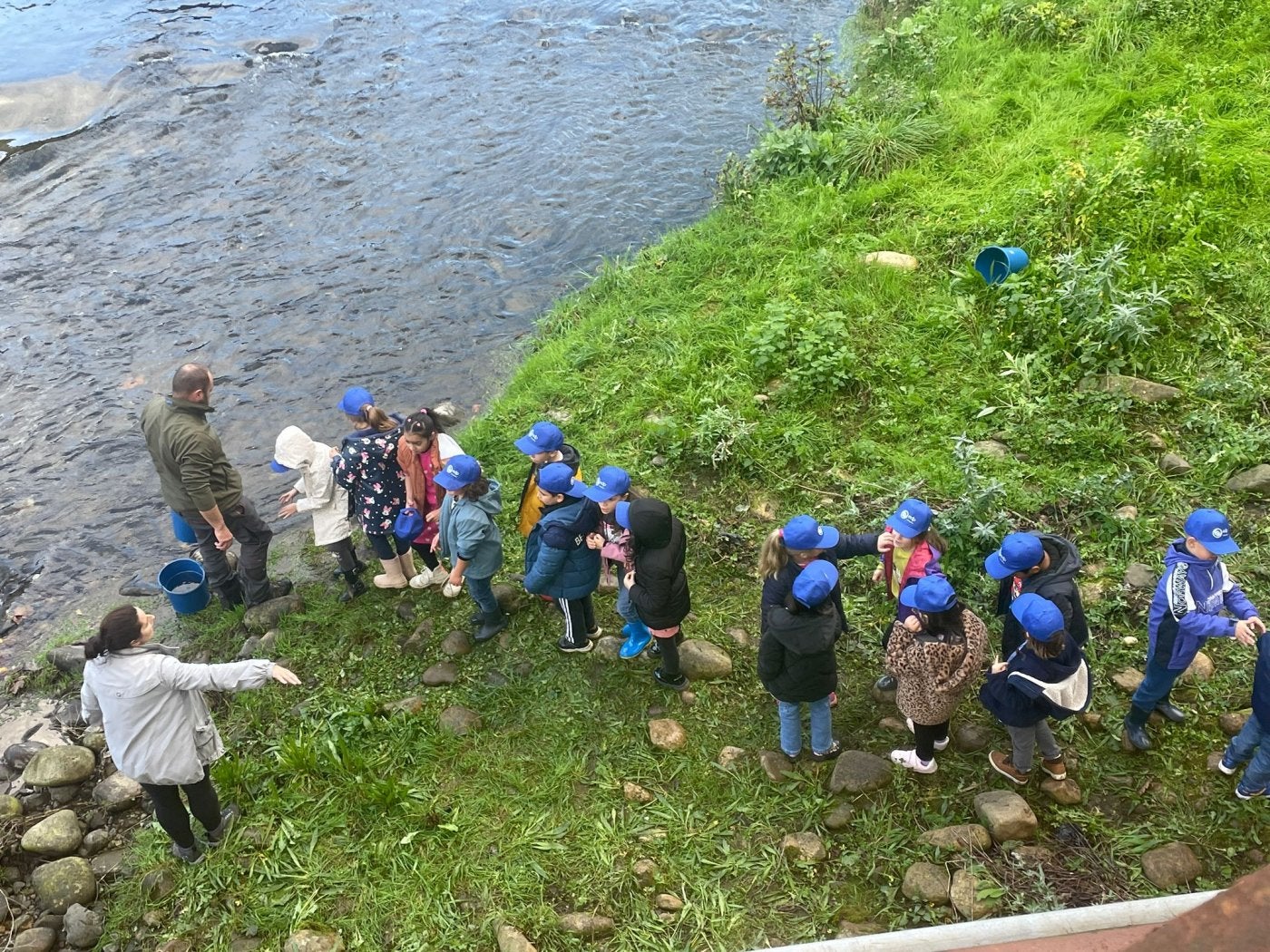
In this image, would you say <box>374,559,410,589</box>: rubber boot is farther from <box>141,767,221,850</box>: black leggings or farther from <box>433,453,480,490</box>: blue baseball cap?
<box>141,767,221,850</box>: black leggings

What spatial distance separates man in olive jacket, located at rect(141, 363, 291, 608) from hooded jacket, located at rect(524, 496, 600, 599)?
7.97ft

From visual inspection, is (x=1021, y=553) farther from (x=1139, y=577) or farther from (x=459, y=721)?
(x=459, y=721)

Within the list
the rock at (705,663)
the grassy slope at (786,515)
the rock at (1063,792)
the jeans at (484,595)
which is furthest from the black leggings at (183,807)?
the rock at (1063,792)

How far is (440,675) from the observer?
6.23 metres

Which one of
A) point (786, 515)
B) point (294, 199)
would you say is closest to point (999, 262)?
point (786, 515)

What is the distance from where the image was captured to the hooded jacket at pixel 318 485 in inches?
261

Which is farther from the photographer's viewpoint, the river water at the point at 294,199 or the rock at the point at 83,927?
the river water at the point at 294,199

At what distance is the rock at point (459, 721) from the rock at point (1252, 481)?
216 inches

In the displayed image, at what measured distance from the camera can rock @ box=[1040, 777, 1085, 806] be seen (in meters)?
4.89

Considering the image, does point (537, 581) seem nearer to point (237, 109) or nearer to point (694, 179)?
point (694, 179)

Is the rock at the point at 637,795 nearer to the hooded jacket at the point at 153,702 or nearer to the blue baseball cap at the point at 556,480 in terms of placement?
the blue baseball cap at the point at 556,480

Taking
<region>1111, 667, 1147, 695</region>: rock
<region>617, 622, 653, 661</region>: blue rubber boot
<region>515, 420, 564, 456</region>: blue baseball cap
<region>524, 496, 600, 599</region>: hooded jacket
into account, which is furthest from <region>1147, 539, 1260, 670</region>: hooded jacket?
<region>515, 420, 564, 456</region>: blue baseball cap

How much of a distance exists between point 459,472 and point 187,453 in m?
2.02

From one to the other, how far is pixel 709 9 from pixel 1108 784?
15.6m
